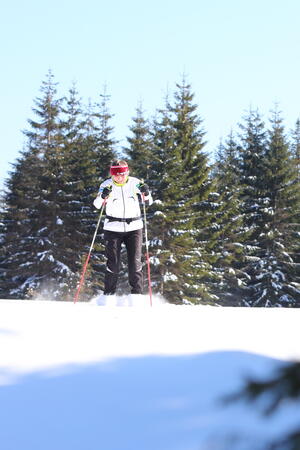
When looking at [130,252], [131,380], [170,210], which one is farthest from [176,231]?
[131,380]

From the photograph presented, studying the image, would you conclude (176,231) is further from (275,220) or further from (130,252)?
(130,252)

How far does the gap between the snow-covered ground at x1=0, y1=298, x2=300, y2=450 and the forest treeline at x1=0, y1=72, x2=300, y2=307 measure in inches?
954

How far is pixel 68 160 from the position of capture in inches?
1298

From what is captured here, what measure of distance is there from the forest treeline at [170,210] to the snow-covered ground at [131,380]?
24.2 meters

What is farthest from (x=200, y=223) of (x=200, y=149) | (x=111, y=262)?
(x=111, y=262)

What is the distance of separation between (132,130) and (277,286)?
1399 centimetres

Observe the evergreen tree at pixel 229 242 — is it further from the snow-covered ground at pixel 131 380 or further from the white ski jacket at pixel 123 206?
the snow-covered ground at pixel 131 380

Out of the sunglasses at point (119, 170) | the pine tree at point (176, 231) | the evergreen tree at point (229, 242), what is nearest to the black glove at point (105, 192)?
the sunglasses at point (119, 170)

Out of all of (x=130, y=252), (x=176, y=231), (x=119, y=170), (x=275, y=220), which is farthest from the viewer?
(x=275, y=220)

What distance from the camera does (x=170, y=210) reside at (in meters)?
30.8

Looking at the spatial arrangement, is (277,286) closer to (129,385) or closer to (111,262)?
(111,262)

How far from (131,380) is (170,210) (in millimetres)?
27378

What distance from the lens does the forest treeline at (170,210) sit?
30.6m

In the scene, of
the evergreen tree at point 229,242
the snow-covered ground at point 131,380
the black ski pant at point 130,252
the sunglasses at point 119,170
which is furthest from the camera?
the evergreen tree at point 229,242
